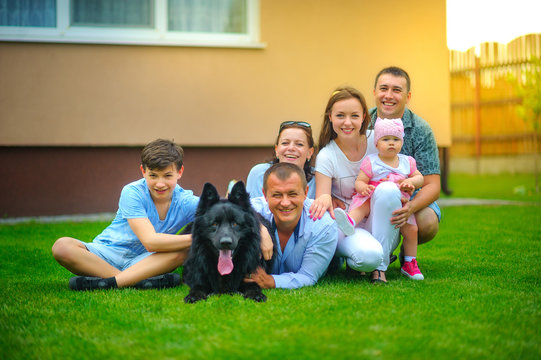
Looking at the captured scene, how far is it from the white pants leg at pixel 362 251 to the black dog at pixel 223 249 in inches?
26.5

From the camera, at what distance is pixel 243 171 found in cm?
784

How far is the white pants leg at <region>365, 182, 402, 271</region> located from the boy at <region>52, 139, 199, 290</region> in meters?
1.30

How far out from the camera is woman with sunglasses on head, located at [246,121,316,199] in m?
4.10

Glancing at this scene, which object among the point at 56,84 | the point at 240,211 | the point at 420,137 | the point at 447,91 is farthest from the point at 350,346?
the point at 447,91

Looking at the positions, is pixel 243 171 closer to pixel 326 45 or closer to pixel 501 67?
pixel 326 45

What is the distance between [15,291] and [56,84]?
4.45m

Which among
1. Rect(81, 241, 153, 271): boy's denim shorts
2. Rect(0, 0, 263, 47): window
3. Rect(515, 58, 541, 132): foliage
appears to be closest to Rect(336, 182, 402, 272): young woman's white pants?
Rect(81, 241, 153, 271): boy's denim shorts

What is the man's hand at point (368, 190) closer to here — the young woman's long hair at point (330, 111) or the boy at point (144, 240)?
the young woman's long hair at point (330, 111)

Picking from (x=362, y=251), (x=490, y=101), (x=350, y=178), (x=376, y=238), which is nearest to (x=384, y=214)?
(x=376, y=238)

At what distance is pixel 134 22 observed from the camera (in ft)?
24.5

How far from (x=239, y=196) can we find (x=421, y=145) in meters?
1.67

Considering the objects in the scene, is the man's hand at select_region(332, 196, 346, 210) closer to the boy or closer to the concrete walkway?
the boy

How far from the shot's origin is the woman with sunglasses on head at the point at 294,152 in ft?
13.5

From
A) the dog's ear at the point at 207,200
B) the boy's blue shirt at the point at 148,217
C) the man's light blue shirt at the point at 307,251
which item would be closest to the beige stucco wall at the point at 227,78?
the boy's blue shirt at the point at 148,217
